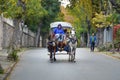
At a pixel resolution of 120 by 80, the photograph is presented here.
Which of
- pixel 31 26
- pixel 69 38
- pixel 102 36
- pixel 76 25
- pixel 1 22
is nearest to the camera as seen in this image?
pixel 69 38

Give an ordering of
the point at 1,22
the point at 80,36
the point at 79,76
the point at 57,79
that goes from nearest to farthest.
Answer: the point at 57,79
the point at 79,76
the point at 1,22
the point at 80,36

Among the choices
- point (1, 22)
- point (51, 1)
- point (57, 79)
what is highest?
point (51, 1)

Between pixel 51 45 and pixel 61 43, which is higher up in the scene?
pixel 61 43

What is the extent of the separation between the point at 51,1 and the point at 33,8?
20.6 metres

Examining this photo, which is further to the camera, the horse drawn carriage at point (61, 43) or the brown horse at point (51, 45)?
the horse drawn carriage at point (61, 43)

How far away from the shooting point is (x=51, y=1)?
84.1m

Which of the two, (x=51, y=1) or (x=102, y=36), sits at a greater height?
(x=51, y=1)

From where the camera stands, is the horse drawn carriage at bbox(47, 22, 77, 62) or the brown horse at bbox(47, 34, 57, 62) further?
the horse drawn carriage at bbox(47, 22, 77, 62)

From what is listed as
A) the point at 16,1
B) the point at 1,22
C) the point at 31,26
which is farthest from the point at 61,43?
the point at 31,26

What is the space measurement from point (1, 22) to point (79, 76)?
2990 cm

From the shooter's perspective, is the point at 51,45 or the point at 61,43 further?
the point at 61,43

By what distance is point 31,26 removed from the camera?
82.7 meters

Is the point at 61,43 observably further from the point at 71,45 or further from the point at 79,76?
the point at 79,76

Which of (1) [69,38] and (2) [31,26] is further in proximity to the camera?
(2) [31,26]
